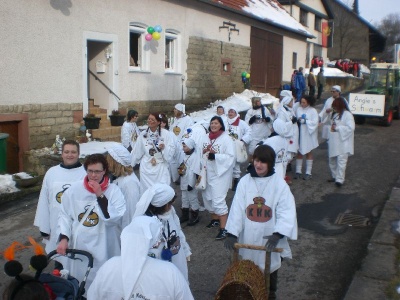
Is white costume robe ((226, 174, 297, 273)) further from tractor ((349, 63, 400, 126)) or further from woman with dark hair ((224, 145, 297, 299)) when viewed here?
tractor ((349, 63, 400, 126))

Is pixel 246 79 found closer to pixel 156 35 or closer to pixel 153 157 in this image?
pixel 156 35

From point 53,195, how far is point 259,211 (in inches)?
80.7

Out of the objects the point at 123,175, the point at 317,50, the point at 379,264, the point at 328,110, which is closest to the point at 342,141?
the point at 328,110

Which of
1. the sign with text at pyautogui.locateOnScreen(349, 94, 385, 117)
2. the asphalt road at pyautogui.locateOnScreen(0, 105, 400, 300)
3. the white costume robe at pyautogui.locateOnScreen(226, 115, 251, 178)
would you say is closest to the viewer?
the asphalt road at pyautogui.locateOnScreen(0, 105, 400, 300)

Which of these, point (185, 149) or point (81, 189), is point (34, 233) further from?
point (81, 189)

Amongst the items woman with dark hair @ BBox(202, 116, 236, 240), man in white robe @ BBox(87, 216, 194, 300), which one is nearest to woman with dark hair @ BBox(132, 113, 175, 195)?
woman with dark hair @ BBox(202, 116, 236, 240)

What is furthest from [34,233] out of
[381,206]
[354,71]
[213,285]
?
[354,71]

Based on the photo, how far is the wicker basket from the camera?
3824 mm

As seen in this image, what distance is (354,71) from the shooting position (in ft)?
133

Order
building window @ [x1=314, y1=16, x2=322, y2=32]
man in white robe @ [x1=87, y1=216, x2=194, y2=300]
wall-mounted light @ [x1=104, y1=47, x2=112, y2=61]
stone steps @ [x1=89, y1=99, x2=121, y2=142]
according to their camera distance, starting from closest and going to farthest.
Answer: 1. man in white robe @ [x1=87, y1=216, x2=194, y2=300]
2. stone steps @ [x1=89, y1=99, x2=121, y2=142]
3. wall-mounted light @ [x1=104, y1=47, x2=112, y2=61]
4. building window @ [x1=314, y1=16, x2=322, y2=32]

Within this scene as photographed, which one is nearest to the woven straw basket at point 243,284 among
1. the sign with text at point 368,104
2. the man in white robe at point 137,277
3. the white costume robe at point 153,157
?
the man in white robe at point 137,277

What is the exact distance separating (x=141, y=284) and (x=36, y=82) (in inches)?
390

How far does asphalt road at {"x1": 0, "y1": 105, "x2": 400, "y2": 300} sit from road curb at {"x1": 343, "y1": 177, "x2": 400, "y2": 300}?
0.58 ft

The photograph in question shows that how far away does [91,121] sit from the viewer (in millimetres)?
13391
